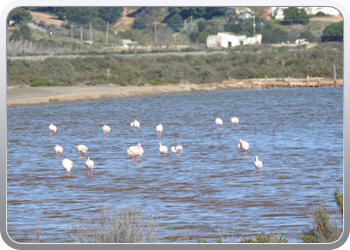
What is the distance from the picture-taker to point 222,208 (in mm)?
10094

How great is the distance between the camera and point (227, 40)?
4200 cm

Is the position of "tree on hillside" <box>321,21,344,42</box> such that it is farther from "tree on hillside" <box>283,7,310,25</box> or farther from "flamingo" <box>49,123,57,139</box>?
"flamingo" <box>49,123,57,139</box>

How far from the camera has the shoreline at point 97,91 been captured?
32438 millimetres

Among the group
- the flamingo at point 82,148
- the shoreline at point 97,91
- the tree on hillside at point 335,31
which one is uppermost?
the tree on hillside at point 335,31

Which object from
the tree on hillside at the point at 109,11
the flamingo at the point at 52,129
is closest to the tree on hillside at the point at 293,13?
the tree on hillside at the point at 109,11

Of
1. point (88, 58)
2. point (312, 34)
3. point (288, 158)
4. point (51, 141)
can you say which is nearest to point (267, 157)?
point (288, 158)

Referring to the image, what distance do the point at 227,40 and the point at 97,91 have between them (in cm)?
1057

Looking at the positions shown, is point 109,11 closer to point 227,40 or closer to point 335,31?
point 335,31

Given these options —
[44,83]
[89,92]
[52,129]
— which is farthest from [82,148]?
[44,83]

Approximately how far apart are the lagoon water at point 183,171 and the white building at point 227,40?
6.38m

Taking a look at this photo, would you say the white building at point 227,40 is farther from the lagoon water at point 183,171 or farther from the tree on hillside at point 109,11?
the tree on hillside at point 109,11

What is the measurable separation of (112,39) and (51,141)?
26.1 meters

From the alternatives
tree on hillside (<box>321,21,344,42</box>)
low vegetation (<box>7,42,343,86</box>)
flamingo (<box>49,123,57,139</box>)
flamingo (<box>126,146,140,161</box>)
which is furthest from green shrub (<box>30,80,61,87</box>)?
flamingo (<box>126,146,140,161</box>)

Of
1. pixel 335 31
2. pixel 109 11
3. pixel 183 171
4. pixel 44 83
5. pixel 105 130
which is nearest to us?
pixel 109 11
